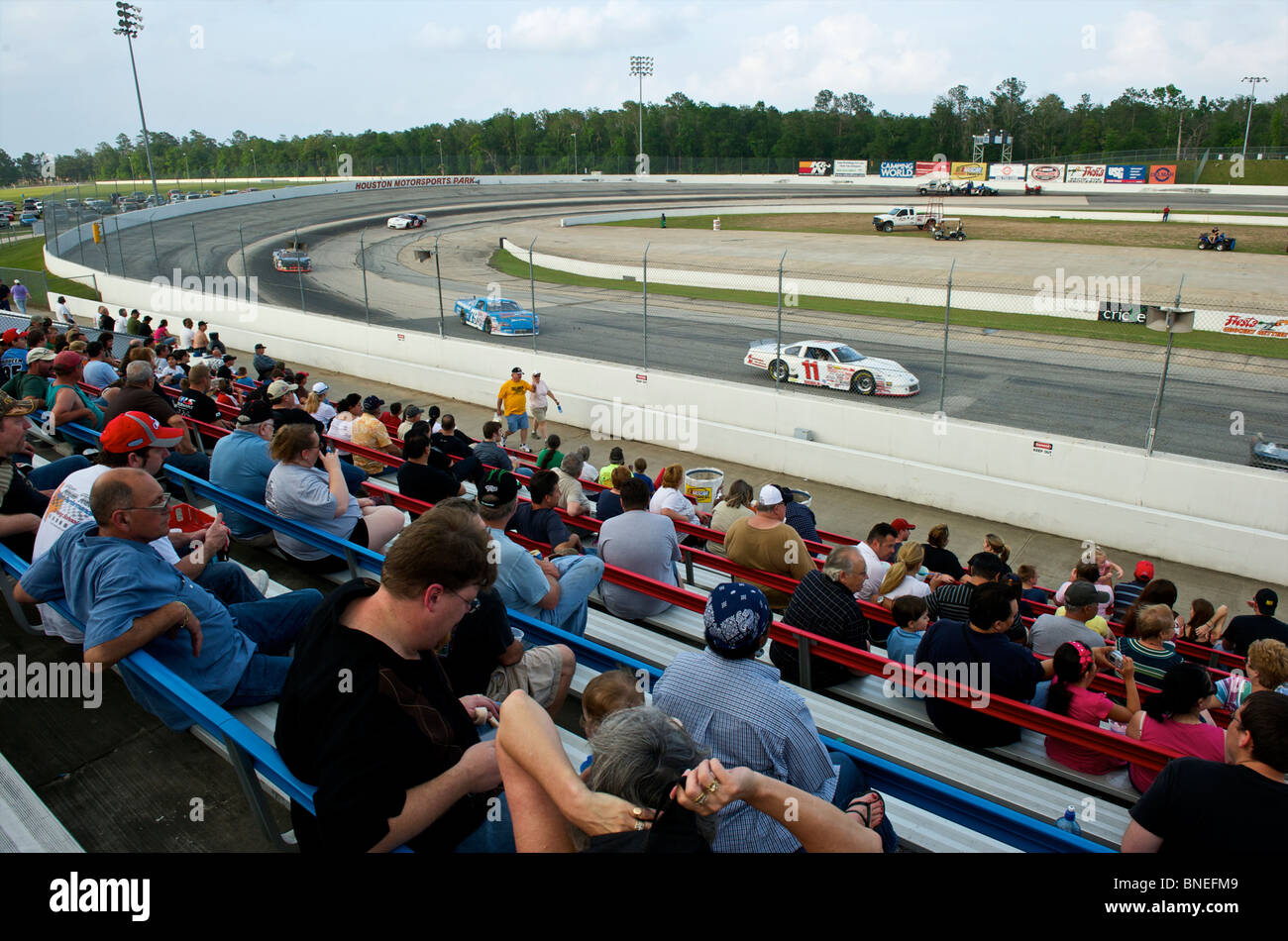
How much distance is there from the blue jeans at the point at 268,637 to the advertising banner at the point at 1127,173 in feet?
264

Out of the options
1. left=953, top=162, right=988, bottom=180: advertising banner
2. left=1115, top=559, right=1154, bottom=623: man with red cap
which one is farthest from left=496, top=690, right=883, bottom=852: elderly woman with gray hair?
left=953, top=162, right=988, bottom=180: advertising banner

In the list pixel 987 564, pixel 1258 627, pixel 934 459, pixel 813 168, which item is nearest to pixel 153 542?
pixel 987 564

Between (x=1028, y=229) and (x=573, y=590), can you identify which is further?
(x=1028, y=229)

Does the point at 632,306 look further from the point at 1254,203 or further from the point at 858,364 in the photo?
the point at 1254,203

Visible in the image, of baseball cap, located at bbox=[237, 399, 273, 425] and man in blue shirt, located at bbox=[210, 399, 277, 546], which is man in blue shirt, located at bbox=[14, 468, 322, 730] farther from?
baseball cap, located at bbox=[237, 399, 273, 425]

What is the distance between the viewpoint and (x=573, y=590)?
4984 mm

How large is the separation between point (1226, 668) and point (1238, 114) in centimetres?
11977

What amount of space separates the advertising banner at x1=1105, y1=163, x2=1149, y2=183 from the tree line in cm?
2275

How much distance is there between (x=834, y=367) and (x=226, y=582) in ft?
51.4

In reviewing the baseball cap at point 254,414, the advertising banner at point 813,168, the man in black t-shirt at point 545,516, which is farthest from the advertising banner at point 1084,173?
the baseball cap at point 254,414

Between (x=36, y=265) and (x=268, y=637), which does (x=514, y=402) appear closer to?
(x=268, y=637)

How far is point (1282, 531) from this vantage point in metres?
10.3

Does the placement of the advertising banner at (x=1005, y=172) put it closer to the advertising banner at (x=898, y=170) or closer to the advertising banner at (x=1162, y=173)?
the advertising banner at (x=1162, y=173)

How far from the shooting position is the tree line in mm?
93125
